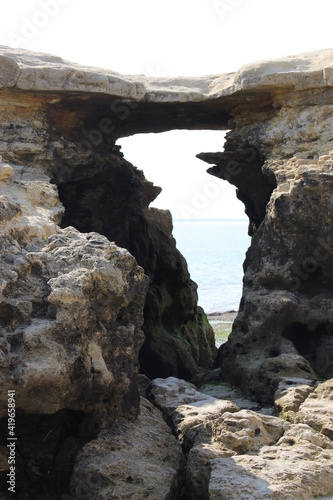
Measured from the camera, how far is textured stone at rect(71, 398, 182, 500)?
636 cm

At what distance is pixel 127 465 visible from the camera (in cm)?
663

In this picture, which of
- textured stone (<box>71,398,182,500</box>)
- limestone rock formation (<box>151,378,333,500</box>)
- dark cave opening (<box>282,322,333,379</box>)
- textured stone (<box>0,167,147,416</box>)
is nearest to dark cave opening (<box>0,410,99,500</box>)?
textured stone (<box>71,398,182,500</box>)

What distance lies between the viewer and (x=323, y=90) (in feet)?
36.9

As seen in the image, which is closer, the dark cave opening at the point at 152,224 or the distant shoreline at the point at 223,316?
the dark cave opening at the point at 152,224

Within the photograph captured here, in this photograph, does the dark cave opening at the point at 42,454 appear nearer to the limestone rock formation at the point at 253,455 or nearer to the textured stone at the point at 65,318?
the textured stone at the point at 65,318

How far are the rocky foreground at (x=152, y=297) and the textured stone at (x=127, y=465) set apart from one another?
0.06ft

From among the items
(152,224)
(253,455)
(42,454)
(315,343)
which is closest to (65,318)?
(42,454)

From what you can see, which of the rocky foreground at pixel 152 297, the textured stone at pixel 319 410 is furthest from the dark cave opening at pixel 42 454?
the textured stone at pixel 319 410

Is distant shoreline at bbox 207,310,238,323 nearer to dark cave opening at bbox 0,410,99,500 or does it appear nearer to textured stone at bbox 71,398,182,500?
textured stone at bbox 71,398,182,500

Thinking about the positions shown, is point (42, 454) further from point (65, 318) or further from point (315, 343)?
point (315, 343)

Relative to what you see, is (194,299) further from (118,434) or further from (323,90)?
(118,434)

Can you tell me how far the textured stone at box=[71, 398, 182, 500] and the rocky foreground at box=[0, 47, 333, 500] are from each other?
0.7 inches

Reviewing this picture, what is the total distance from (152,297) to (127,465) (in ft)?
23.6

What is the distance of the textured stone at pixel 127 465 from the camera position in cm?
636
